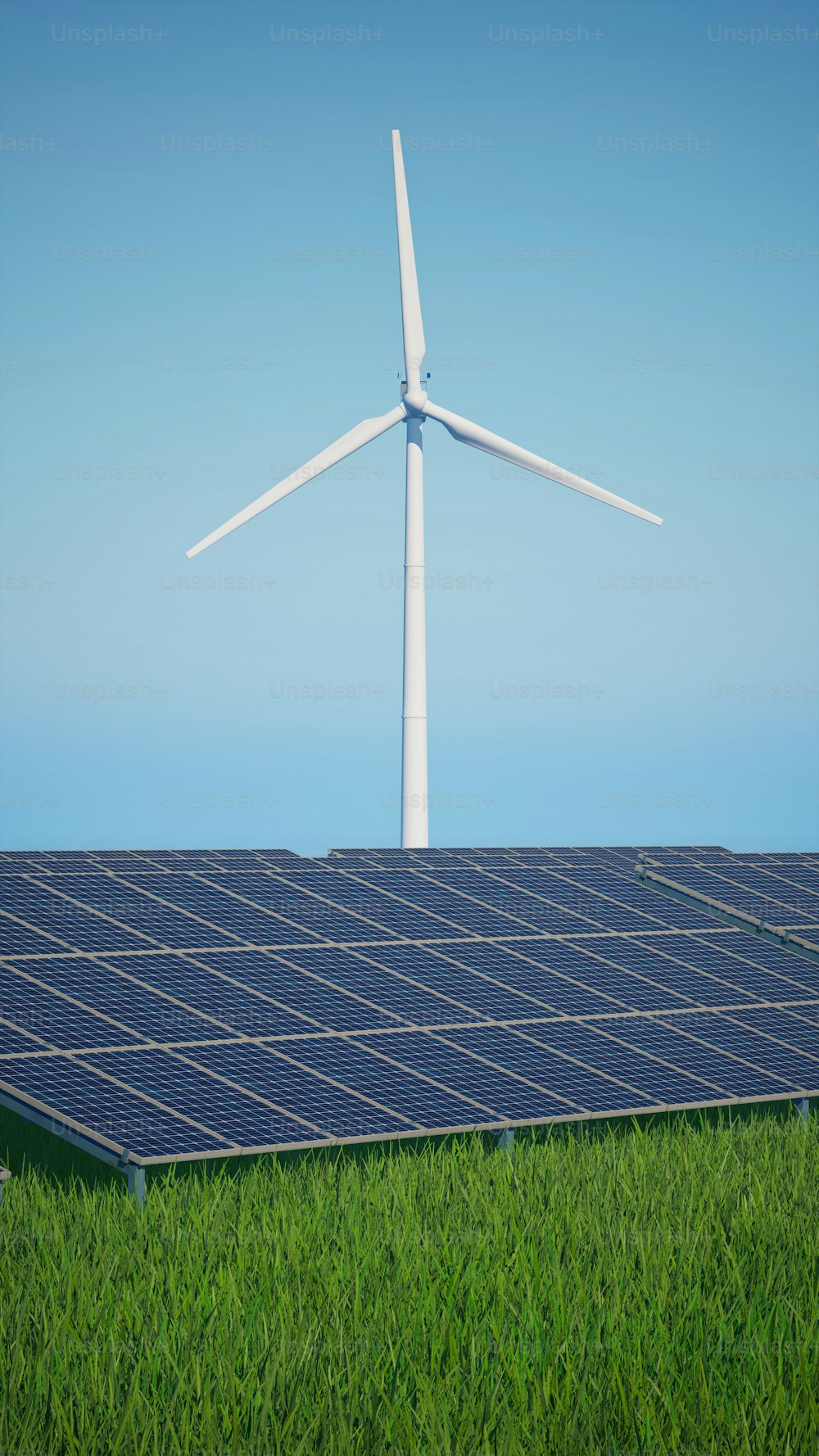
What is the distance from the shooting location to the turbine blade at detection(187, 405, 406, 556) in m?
41.4

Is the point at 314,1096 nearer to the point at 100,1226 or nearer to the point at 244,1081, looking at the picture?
the point at 244,1081

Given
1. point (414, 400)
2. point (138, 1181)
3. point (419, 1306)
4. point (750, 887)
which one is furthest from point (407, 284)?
point (419, 1306)

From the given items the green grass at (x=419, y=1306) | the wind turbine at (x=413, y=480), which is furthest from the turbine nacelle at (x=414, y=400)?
the green grass at (x=419, y=1306)

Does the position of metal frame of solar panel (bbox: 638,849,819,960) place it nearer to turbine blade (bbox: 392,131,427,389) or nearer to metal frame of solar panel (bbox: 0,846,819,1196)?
metal frame of solar panel (bbox: 0,846,819,1196)

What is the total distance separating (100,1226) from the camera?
59.7 ft

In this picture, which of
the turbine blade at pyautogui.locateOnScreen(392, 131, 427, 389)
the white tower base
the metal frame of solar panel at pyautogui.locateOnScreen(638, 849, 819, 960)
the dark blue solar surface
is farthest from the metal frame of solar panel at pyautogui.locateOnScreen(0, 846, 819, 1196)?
the turbine blade at pyautogui.locateOnScreen(392, 131, 427, 389)

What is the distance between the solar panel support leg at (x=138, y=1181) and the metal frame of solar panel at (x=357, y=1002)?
0.26 m

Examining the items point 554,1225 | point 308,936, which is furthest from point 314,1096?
point 308,936

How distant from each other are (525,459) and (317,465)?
6127mm

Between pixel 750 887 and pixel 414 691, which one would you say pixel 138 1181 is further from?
pixel 414 691

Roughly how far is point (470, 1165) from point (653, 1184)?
8.82ft

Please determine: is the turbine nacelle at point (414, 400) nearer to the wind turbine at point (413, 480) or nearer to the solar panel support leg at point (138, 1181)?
the wind turbine at point (413, 480)

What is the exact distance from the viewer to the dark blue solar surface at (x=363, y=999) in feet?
67.4

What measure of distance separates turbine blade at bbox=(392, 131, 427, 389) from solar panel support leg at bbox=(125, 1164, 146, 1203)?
30.1 m
